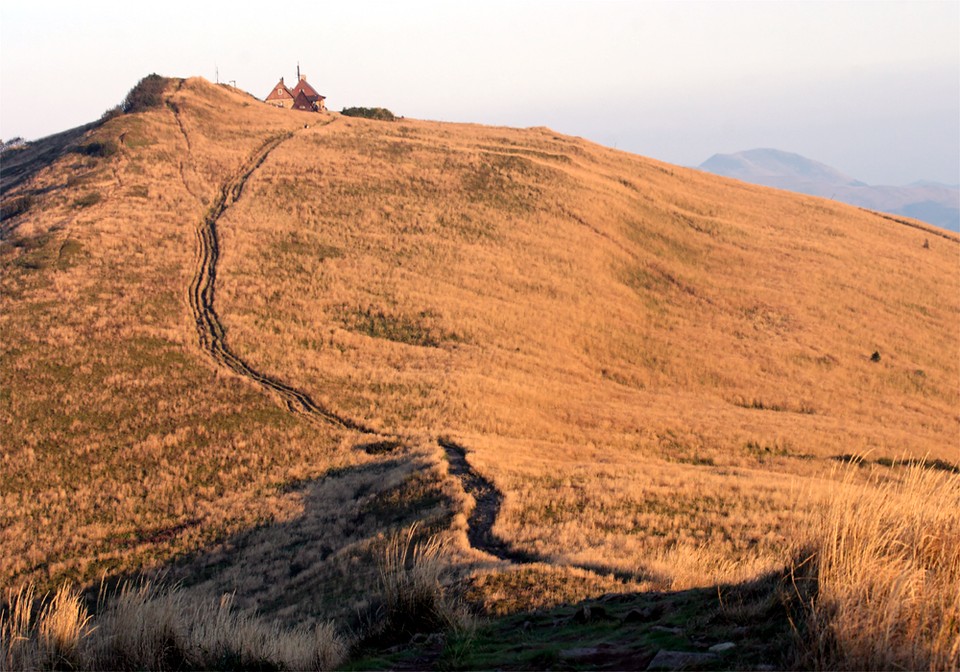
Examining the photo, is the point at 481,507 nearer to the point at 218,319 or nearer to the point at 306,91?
the point at 218,319

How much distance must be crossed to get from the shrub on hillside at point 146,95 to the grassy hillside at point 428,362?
212cm

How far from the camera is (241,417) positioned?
27.8m

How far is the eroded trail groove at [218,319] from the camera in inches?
1132

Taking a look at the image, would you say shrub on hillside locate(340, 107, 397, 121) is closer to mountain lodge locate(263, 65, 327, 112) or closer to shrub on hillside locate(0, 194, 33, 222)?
mountain lodge locate(263, 65, 327, 112)

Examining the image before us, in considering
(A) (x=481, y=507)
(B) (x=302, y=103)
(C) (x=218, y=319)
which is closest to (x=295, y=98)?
(B) (x=302, y=103)

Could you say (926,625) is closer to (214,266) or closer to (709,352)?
(709,352)

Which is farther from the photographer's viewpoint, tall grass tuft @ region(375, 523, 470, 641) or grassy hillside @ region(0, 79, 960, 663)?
grassy hillside @ region(0, 79, 960, 663)

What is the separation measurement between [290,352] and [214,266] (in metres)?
11.3

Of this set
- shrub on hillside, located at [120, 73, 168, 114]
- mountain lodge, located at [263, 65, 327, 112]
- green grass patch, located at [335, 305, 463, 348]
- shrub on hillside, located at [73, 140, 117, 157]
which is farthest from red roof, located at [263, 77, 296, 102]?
green grass patch, located at [335, 305, 463, 348]

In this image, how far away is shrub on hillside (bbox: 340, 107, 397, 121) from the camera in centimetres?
8575

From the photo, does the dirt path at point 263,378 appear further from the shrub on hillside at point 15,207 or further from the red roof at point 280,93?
the red roof at point 280,93

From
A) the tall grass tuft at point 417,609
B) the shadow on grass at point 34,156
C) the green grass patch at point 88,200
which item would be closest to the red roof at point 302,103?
the shadow on grass at point 34,156

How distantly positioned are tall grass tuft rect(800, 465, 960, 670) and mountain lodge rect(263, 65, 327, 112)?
94.8 meters

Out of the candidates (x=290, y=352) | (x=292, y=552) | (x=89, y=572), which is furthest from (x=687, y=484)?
(x=290, y=352)
